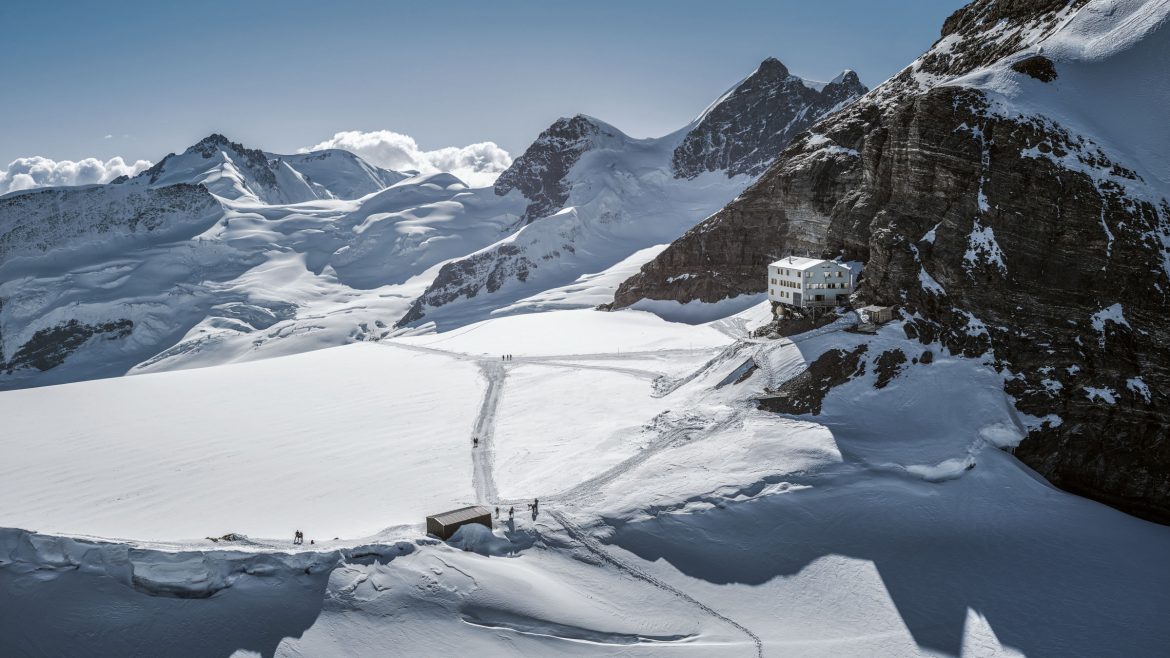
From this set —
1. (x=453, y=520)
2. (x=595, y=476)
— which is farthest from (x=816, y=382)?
(x=453, y=520)

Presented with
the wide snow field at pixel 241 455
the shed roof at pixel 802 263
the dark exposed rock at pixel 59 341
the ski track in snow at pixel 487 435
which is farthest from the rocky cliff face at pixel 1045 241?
the dark exposed rock at pixel 59 341

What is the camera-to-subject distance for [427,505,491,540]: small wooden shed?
29.0 meters

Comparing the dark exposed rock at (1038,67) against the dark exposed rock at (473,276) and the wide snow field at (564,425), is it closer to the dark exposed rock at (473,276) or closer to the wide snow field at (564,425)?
the wide snow field at (564,425)

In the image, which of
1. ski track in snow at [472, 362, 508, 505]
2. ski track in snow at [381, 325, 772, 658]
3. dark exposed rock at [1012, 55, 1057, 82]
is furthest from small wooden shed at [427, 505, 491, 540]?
dark exposed rock at [1012, 55, 1057, 82]

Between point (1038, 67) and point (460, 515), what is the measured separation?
169 ft

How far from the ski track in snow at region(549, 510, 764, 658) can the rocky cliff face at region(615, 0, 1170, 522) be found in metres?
23.1

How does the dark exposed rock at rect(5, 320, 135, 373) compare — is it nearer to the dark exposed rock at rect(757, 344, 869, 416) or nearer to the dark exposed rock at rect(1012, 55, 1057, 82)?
the dark exposed rock at rect(757, 344, 869, 416)

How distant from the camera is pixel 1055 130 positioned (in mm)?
45344

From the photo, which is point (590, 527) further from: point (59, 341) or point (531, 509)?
point (59, 341)

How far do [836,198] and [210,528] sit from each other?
63269 mm

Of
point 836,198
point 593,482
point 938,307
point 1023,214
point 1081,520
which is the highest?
point 836,198

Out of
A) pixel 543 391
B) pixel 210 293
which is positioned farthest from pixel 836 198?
pixel 210 293

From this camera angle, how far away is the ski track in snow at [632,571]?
2588cm

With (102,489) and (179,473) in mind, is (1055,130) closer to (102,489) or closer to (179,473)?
(179,473)
